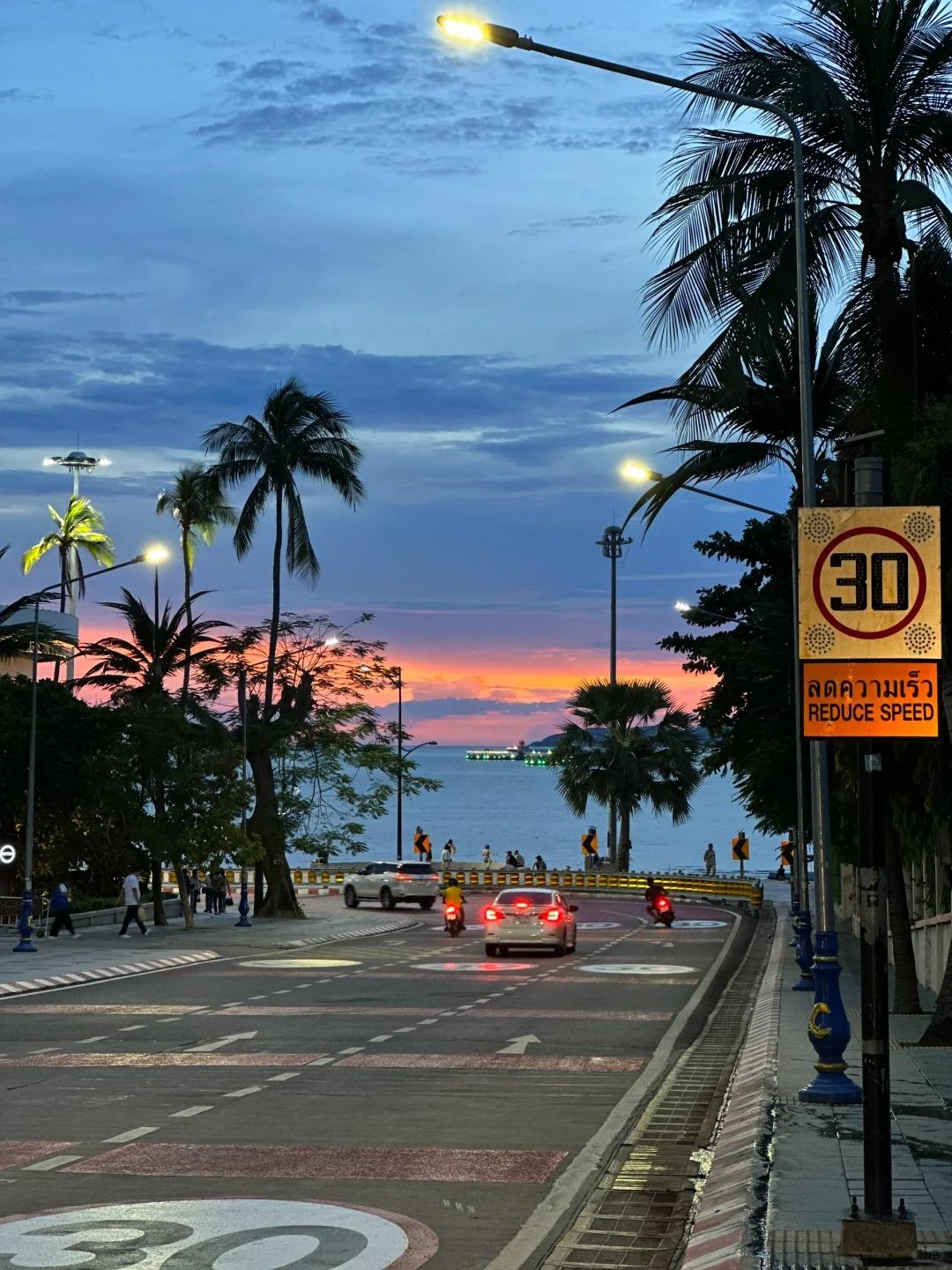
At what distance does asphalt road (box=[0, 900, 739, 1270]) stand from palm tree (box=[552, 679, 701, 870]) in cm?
3949

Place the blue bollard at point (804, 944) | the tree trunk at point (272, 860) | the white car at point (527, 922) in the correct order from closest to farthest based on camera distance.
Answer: the blue bollard at point (804, 944) → the white car at point (527, 922) → the tree trunk at point (272, 860)

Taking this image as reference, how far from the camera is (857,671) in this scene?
370 inches

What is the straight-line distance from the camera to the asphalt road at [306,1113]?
10195mm

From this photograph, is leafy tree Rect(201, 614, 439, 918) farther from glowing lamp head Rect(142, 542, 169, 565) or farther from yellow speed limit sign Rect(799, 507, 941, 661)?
yellow speed limit sign Rect(799, 507, 941, 661)

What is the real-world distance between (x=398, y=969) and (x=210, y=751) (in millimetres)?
15754

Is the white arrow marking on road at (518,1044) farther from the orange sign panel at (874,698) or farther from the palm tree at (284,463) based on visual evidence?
the palm tree at (284,463)

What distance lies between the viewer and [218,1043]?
20641 millimetres

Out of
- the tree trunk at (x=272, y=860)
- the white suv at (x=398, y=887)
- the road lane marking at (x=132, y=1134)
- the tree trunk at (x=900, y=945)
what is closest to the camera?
the road lane marking at (x=132, y=1134)

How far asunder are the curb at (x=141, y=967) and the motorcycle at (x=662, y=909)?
778 cm

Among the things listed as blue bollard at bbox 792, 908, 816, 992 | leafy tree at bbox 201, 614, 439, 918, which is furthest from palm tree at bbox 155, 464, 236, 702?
blue bollard at bbox 792, 908, 816, 992

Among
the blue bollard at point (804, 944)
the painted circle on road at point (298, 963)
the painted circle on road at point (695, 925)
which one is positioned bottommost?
the painted circle on road at point (298, 963)

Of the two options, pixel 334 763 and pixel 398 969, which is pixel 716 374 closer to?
pixel 398 969

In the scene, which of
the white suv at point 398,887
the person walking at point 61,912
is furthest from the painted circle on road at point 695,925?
the person walking at point 61,912

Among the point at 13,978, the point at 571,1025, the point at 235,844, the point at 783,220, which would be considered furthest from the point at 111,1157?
the point at 235,844
